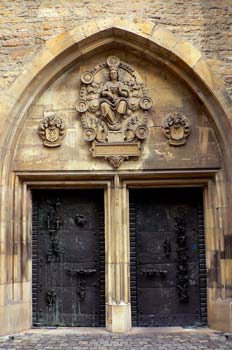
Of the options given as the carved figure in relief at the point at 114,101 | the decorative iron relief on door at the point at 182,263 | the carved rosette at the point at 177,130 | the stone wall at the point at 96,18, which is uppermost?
the stone wall at the point at 96,18

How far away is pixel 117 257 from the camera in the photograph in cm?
629

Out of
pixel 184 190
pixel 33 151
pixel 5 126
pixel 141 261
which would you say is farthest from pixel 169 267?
pixel 5 126

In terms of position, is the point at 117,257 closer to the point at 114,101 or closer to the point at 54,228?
the point at 54,228

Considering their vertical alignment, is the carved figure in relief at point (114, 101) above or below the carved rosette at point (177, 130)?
above

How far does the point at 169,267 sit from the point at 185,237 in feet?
1.57

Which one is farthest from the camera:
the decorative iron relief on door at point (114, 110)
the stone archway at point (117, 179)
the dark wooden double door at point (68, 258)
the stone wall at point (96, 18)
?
the dark wooden double door at point (68, 258)

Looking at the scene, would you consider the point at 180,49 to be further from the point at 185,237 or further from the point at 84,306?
the point at 84,306

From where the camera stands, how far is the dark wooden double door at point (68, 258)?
21.3 feet

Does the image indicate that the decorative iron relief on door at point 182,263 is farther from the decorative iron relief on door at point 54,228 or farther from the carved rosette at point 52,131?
the carved rosette at point 52,131

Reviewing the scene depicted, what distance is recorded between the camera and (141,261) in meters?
6.55

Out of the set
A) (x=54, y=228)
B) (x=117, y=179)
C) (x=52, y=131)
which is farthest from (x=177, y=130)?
(x=54, y=228)

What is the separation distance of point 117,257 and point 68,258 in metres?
0.75

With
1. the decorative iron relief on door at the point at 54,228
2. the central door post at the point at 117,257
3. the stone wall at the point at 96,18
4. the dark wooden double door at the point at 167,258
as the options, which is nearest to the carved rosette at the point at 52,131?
the stone wall at the point at 96,18

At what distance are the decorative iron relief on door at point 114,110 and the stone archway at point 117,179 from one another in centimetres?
36
